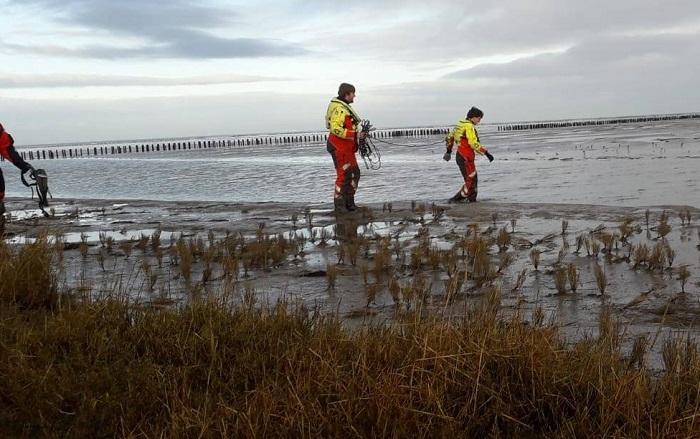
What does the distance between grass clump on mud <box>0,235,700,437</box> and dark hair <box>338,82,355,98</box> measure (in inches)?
307

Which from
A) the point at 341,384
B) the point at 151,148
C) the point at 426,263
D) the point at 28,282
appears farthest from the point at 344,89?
the point at 151,148

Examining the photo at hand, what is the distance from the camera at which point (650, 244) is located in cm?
751

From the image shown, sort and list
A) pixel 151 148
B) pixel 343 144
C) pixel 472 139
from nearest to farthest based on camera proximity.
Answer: pixel 343 144 → pixel 472 139 → pixel 151 148

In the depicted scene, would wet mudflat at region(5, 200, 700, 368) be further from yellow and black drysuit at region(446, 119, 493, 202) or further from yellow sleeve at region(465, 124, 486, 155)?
yellow sleeve at region(465, 124, 486, 155)

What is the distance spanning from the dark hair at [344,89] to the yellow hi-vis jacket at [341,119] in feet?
0.38

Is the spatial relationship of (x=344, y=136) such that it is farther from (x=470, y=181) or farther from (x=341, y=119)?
(x=470, y=181)

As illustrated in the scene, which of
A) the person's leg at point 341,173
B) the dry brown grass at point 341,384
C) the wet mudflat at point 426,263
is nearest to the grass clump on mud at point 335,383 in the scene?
the dry brown grass at point 341,384

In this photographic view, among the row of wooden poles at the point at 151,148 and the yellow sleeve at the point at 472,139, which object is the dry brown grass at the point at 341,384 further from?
the row of wooden poles at the point at 151,148

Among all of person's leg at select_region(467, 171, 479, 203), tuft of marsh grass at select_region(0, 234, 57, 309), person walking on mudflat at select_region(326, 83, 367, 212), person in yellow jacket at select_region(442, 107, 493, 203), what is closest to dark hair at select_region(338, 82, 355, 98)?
person walking on mudflat at select_region(326, 83, 367, 212)

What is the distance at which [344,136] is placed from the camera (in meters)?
11.0

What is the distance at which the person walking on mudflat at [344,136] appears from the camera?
11.0 metres

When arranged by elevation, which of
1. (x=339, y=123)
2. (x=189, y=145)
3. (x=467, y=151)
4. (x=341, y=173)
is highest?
(x=339, y=123)

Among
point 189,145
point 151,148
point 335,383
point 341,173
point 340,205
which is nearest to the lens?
point 335,383

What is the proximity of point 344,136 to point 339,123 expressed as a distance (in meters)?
0.23
